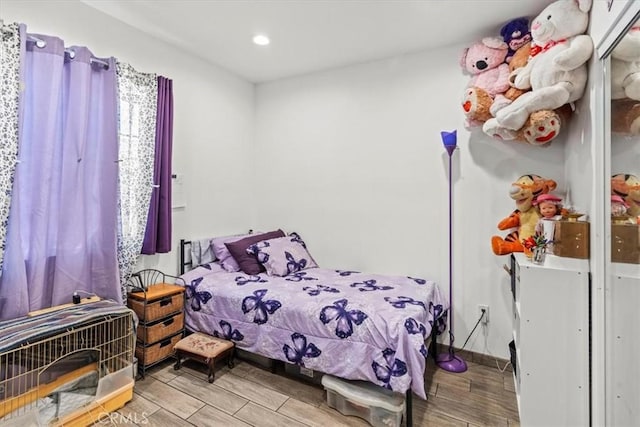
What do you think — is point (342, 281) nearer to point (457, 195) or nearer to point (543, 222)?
point (457, 195)

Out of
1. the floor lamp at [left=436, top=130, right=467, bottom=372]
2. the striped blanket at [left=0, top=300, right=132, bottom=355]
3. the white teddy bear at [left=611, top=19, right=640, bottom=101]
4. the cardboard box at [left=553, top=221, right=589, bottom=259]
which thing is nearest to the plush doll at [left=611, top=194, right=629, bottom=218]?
the cardboard box at [left=553, top=221, right=589, bottom=259]

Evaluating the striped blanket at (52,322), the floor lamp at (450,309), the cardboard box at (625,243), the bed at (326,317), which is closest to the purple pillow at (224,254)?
the bed at (326,317)

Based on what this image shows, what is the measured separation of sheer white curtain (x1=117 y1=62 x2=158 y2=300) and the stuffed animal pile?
8.07 feet

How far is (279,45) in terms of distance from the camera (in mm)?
2793

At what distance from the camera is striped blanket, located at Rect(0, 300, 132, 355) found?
5.22ft

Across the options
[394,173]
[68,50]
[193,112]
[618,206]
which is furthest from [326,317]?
[68,50]

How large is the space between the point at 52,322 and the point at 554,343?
8.75 feet

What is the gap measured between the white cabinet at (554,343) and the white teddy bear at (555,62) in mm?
984

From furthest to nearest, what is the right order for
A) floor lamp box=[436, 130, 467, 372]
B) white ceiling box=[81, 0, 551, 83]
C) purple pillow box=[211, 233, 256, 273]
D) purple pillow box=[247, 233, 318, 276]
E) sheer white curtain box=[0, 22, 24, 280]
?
1. purple pillow box=[211, 233, 256, 273]
2. purple pillow box=[247, 233, 318, 276]
3. floor lamp box=[436, 130, 467, 372]
4. white ceiling box=[81, 0, 551, 83]
5. sheer white curtain box=[0, 22, 24, 280]

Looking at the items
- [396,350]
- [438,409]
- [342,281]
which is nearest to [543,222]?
[396,350]

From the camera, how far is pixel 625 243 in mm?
1451

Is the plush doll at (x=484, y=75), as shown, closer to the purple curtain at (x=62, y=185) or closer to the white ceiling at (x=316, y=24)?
the white ceiling at (x=316, y=24)

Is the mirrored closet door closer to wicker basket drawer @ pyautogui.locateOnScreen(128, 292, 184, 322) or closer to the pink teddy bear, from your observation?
the pink teddy bear

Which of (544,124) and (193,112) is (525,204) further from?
(193,112)
